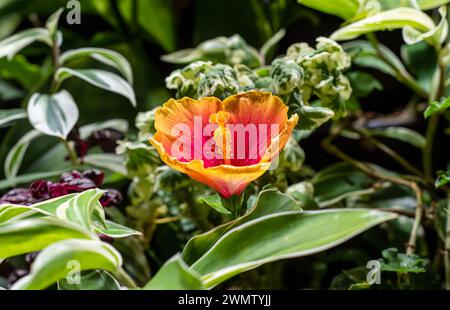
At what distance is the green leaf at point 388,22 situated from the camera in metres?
0.75

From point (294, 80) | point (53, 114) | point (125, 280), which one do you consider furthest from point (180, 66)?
point (125, 280)

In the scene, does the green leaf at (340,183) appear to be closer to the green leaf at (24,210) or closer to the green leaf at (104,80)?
the green leaf at (104,80)

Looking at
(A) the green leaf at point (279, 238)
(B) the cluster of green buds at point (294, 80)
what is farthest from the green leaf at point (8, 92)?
(A) the green leaf at point (279, 238)

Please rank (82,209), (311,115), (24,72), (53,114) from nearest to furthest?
(82,209) < (311,115) < (53,114) < (24,72)

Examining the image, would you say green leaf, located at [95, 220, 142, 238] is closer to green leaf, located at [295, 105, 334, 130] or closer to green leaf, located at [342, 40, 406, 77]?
green leaf, located at [295, 105, 334, 130]

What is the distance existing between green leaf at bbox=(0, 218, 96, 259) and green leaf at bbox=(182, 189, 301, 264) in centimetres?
12

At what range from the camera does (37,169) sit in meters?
1.03

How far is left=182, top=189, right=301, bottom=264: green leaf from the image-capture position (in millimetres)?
597

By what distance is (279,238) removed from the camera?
539mm

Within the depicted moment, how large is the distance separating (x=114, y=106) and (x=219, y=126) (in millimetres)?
594

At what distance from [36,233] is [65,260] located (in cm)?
7

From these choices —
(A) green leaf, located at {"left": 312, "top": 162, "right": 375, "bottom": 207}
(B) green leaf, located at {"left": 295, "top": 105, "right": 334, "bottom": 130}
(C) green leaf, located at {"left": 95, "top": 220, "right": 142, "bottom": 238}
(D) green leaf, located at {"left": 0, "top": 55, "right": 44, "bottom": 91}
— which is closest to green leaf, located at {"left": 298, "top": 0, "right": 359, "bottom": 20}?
(B) green leaf, located at {"left": 295, "top": 105, "right": 334, "bottom": 130}

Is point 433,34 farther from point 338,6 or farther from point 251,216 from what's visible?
point 251,216
